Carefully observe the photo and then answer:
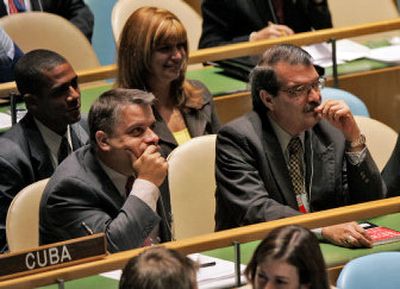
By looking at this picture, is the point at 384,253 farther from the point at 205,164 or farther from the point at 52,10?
the point at 52,10

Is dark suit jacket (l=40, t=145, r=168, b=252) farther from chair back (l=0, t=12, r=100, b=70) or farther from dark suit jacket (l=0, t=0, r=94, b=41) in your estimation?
dark suit jacket (l=0, t=0, r=94, b=41)

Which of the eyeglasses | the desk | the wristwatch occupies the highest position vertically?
the eyeglasses

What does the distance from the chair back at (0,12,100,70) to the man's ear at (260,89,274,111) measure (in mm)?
1946

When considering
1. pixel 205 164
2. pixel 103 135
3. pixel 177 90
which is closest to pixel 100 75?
pixel 177 90

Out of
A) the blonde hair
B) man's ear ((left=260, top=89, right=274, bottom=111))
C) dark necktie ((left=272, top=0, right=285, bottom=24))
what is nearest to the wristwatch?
man's ear ((left=260, top=89, right=274, bottom=111))

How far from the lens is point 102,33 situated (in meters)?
7.13

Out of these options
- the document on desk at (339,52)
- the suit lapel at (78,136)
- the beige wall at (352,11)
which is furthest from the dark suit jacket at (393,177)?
the beige wall at (352,11)

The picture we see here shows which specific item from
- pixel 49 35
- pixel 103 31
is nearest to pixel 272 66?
pixel 49 35

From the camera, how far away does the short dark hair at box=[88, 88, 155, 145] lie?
13.5 ft

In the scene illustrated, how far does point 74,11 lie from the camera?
6.65 metres

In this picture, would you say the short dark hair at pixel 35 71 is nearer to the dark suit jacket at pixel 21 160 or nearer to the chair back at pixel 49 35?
the dark suit jacket at pixel 21 160

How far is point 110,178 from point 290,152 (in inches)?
27.7

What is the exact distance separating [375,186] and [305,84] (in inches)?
17.4

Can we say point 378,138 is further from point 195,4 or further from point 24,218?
point 195,4
